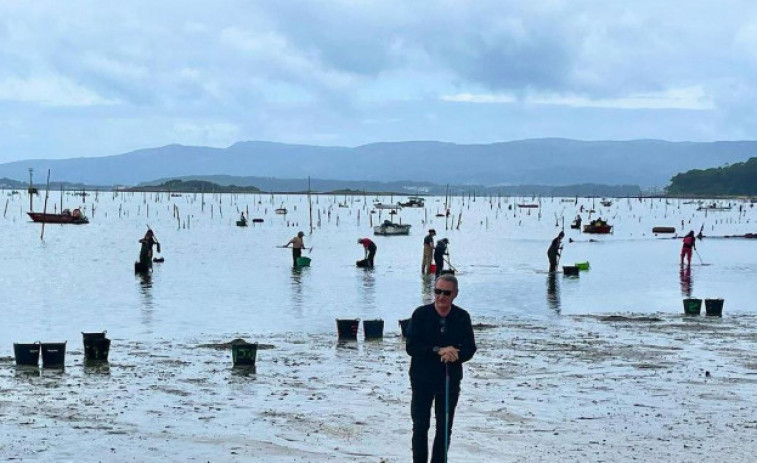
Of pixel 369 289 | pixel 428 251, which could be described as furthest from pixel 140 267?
pixel 428 251

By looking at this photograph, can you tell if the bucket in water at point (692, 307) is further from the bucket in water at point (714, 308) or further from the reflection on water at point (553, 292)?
the reflection on water at point (553, 292)

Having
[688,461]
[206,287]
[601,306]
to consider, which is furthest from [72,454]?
[206,287]

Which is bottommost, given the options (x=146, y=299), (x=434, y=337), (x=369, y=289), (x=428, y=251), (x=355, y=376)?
(x=146, y=299)

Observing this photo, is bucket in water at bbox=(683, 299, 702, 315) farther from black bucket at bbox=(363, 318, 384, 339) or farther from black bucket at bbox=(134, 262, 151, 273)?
black bucket at bbox=(134, 262, 151, 273)

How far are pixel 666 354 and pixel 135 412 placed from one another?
11837 millimetres

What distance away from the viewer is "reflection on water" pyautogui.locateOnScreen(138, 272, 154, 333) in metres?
32.8

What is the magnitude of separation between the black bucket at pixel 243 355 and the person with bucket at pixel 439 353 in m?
9.99

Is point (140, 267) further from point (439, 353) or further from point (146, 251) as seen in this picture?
point (439, 353)

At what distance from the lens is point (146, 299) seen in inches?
1602

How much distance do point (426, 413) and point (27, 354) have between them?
11.6 metres

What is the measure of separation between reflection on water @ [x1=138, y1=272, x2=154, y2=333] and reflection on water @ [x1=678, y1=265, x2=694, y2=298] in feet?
64.7

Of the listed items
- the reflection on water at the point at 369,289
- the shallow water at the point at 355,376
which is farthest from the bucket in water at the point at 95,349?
the reflection on water at the point at 369,289

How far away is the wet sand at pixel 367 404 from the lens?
14586 millimetres

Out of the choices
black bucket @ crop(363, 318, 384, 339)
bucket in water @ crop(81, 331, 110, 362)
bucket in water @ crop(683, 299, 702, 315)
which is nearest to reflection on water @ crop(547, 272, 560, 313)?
bucket in water @ crop(683, 299, 702, 315)
